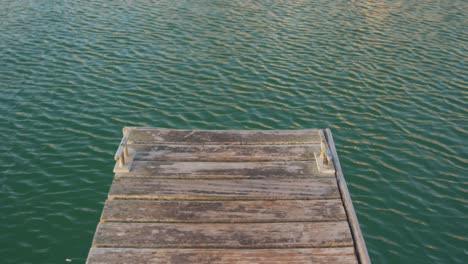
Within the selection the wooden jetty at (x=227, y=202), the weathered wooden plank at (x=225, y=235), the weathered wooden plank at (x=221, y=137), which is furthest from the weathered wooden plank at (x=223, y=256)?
the weathered wooden plank at (x=221, y=137)

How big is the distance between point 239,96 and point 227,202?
12.2 metres

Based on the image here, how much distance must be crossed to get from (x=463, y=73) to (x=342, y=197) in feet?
59.5

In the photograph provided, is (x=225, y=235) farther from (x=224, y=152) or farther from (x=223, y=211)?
(x=224, y=152)

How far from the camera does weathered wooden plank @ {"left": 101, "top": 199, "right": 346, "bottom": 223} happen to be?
357 inches

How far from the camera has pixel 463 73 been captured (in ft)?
79.8

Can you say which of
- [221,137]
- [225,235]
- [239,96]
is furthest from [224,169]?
[239,96]

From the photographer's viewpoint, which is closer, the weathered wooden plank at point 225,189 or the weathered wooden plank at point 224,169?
the weathered wooden plank at point 225,189

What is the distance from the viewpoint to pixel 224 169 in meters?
10.7

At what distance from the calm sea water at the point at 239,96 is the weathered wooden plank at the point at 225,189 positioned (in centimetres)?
364

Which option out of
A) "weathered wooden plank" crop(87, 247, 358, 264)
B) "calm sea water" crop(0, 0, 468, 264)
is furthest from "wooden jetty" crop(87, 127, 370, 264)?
"calm sea water" crop(0, 0, 468, 264)

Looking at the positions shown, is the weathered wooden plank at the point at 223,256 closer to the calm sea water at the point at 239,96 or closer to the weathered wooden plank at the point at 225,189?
the weathered wooden plank at the point at 225,189

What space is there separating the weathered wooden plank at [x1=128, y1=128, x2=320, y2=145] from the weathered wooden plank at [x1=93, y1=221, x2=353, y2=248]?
3.25m

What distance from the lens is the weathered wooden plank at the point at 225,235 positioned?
27.7ft

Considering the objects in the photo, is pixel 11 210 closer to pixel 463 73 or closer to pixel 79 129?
pixel 79 129
